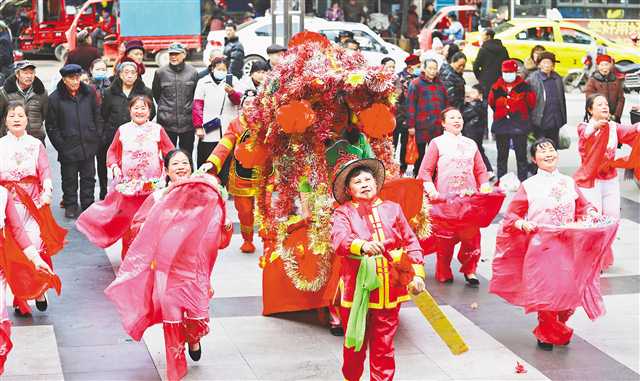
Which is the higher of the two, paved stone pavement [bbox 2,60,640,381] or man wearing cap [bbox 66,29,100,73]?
man wearing cap [bbox 66,29,100,73]

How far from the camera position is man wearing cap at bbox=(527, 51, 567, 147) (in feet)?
47.9

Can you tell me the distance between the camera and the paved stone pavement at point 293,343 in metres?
7.80

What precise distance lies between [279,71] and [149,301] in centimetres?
214

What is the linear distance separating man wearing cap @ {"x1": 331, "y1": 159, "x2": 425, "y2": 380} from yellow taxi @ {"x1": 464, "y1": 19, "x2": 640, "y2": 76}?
19.6m

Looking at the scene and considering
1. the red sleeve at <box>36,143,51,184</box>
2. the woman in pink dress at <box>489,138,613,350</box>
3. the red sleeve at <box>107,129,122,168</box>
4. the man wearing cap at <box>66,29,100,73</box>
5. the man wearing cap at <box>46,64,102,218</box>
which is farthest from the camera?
the man wearing cap at <box>66,29,100,73</box>

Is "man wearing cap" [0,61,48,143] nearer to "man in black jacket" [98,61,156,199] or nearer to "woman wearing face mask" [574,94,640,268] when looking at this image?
"man in black jacket" [98,61,156,199]

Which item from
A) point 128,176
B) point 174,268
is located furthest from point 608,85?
point 174,268

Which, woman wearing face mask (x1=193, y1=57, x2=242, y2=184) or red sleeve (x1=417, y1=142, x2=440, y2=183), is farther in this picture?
woman wearing face mask (x1=193, y1=57, x2=242, y2=184)

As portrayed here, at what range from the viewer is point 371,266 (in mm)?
6777

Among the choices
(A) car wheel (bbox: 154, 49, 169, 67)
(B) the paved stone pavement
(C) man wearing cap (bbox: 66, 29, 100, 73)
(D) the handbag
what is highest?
(C) man wearing cap (bbox: 66, 29, 100, 73)

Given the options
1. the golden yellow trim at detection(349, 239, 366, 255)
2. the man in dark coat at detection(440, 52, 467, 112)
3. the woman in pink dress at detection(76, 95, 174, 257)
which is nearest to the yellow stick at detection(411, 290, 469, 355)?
the golden yellow trim at detection(349, 239, 366, 255)

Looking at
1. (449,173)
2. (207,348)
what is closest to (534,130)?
(449,173)

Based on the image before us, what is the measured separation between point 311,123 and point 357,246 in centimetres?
183

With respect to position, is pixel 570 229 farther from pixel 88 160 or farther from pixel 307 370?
pixel 88 160
